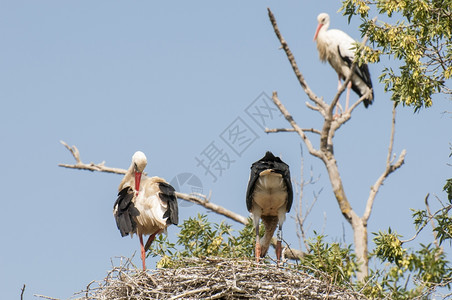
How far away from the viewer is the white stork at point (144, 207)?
9.52 meters

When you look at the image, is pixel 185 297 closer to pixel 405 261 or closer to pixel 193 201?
pixel 405 261

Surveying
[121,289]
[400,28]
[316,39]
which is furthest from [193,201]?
[121,289]

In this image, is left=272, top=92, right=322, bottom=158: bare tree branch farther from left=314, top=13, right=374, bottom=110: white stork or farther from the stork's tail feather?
the stork's tail feather

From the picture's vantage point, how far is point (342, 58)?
56.3ft

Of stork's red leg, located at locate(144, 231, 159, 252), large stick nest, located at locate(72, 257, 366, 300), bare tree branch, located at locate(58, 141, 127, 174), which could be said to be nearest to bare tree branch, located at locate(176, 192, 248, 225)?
bare tree branch, located at locate(58, 141, 127, 174)

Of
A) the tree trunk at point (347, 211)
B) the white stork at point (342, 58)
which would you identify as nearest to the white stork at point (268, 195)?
the tree trunk at point (347, 211)

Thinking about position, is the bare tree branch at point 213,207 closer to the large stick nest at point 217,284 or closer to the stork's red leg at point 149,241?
the stork's red leg at point 149,241

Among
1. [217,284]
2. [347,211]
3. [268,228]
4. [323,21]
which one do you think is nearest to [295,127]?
[347,211]

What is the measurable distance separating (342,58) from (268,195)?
8.21 m

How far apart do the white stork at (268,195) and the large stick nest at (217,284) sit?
150cm

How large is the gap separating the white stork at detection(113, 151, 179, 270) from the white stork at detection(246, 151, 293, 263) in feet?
2.98

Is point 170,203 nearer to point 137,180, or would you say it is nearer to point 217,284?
point 137,180

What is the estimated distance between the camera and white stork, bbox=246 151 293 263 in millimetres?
9211

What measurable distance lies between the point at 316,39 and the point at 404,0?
839 centimetres
